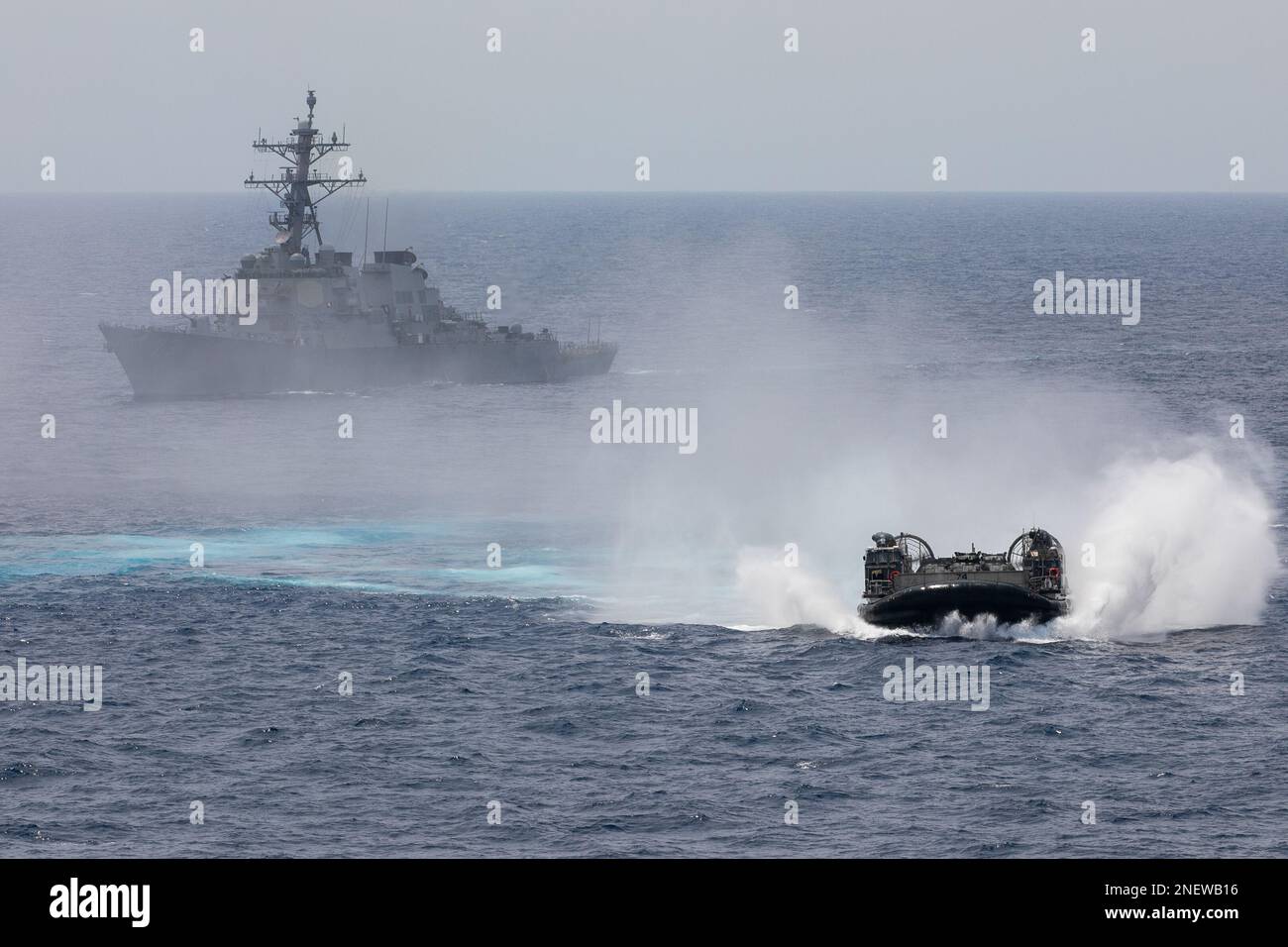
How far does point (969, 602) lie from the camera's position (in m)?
61.6

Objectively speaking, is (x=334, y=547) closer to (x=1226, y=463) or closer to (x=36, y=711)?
(x=36, y=711)

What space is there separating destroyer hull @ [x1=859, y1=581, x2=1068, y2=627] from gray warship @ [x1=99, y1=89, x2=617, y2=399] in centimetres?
7665

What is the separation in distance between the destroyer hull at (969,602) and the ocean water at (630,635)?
82 cm

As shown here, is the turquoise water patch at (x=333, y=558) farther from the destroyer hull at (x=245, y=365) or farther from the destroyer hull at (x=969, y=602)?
the destroyer hull at (x=245, y=365)

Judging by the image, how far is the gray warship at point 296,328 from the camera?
424 feet

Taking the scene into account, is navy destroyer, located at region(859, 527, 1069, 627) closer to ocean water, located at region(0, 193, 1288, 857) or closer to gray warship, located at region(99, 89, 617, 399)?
ocean water, located at region(0, 193, 1288, 857)

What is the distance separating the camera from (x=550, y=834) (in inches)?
1721

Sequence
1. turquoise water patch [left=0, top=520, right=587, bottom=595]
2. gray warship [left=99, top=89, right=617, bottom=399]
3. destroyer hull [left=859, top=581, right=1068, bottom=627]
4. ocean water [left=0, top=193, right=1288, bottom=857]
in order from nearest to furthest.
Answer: ocean water [left=0, top=193, right=1288, bottom=857], destroyer hull [left=859, top=581, right=1068, bottom=627], turquoise water patch [left=0, top=520, right=587, bottom=595], gray warship [left=99, top=89, right=617, bottom=399]

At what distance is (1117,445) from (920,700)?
4968 centimetres

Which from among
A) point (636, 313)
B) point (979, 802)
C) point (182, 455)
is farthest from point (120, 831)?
point (636, 313)

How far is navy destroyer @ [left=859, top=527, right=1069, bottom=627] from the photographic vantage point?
61562 mm

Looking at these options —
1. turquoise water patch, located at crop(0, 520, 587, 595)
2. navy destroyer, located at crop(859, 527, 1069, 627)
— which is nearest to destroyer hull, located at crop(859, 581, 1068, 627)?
navy destroyer, located at crop(859, 527, 1069, 627)

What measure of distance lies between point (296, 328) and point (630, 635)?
72464 mm
